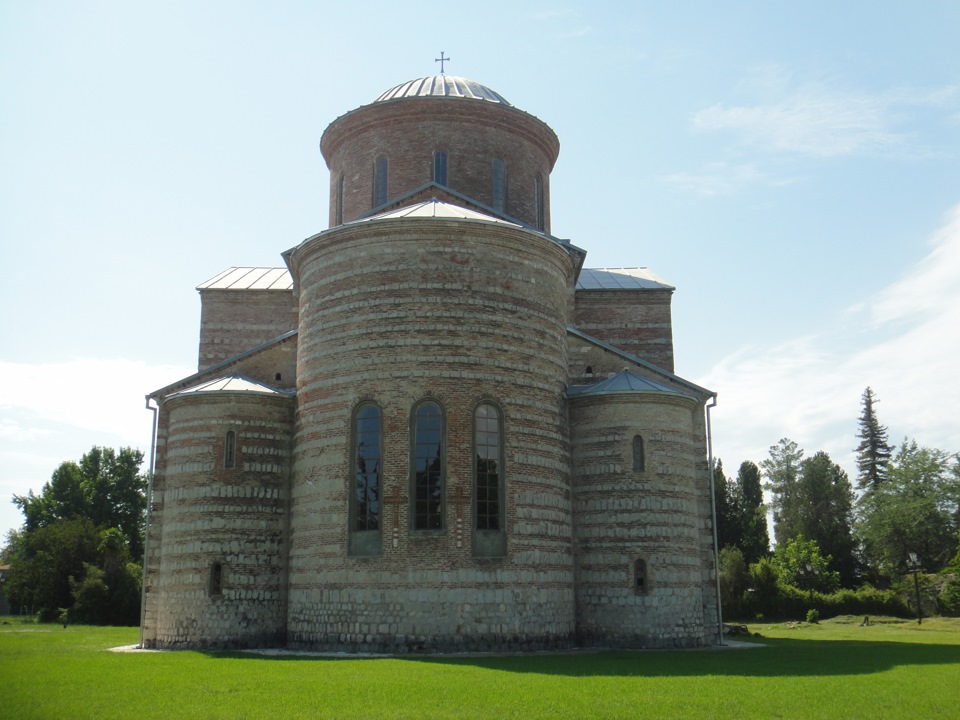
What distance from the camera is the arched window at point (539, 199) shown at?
26578 mm

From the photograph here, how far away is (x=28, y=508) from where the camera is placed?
51031 millimetres

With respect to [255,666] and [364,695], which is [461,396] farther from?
[364,695]

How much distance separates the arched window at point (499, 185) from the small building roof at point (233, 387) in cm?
865

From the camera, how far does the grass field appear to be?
35.2 feet

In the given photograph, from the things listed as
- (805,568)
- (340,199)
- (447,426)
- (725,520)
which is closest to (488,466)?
(447,426)

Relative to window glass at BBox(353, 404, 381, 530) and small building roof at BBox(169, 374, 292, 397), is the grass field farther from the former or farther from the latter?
small building roof at BBox(169, 374, 292, 397)

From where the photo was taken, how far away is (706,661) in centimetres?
1638

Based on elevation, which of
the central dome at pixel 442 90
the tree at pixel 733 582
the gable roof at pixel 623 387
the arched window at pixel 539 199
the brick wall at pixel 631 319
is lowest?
the tree at pixel 733 582

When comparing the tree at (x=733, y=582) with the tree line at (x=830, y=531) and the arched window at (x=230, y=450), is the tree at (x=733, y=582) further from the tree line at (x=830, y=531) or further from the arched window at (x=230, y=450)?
the arched window at (x=230, y=450)

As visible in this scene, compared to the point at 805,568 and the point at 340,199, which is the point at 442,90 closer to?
the point at 340,199

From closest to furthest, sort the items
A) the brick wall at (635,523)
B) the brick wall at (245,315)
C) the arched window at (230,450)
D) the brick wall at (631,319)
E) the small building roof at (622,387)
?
the brick wall at (635,523), the arched window at (230,450), the small building roof at (622,387), the brick wall at (245,315), the brick wall at (631,319)

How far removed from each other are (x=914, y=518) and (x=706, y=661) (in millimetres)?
37598

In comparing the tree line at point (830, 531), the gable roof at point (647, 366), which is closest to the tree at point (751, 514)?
the tree line at point (830, 531)

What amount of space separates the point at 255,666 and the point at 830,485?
47.2 meters
